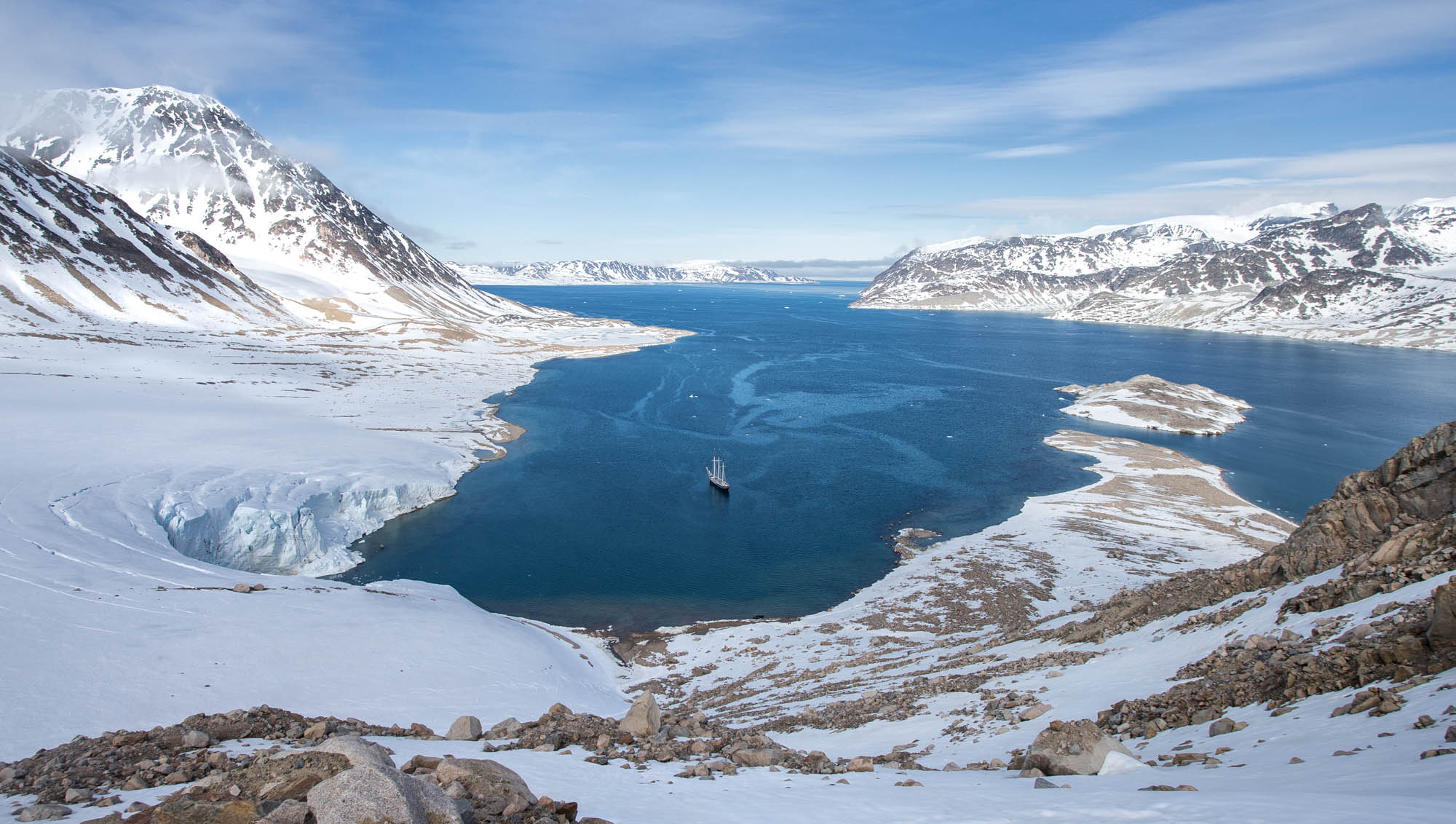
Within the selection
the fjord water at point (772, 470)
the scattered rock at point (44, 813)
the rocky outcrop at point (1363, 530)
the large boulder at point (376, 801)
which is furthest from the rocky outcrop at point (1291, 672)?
the fjord water at point (772, 470)

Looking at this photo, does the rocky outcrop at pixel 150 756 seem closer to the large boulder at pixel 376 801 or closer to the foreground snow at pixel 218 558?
the large boulder at pixel 376 801

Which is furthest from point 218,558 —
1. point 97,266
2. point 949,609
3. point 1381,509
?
point 97,266

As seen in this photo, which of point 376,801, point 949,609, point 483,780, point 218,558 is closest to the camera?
point 376,801

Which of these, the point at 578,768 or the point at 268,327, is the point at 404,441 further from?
the point at 268,327

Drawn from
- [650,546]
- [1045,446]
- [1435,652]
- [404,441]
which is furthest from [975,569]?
[404,441]

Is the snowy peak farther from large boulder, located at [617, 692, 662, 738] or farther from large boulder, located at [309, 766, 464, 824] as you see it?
large boulder, located at [309, 766, 464, 824]

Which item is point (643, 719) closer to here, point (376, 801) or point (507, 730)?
point (507, 730)

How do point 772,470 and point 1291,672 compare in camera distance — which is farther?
point 772,470
